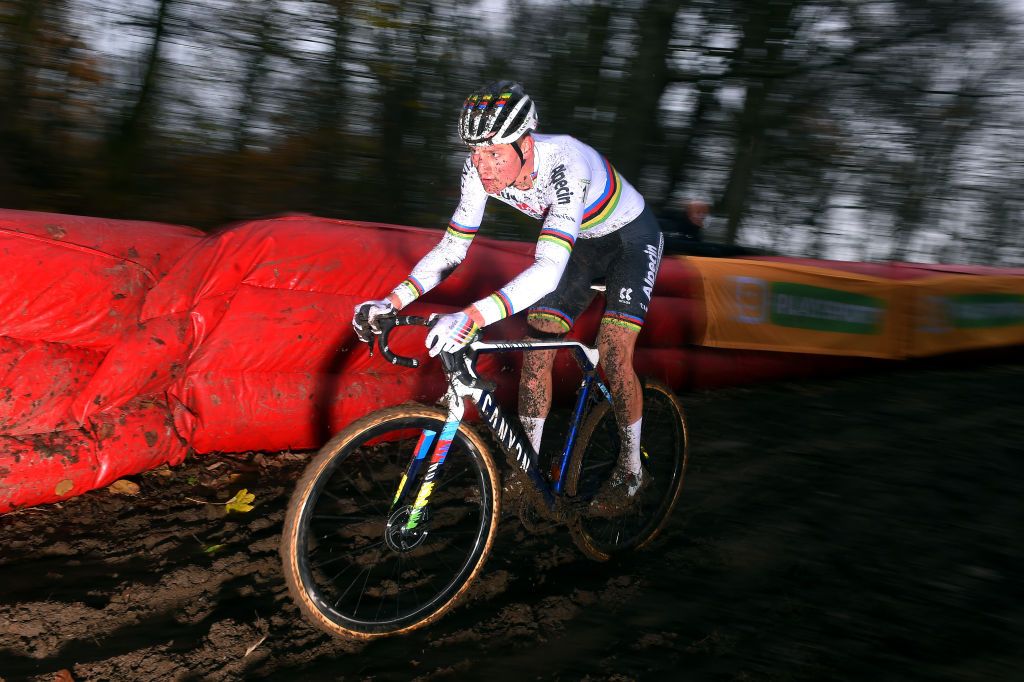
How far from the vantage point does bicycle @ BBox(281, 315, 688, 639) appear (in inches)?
98.3

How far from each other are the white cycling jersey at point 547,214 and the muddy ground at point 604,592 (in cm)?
121

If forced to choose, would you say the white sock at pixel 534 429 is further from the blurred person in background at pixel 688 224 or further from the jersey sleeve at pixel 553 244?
the blurred person in background at pixel 688 224

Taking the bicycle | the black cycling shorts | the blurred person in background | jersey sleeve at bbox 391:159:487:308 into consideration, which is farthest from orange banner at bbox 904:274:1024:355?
jersey sleeve at bbox 391:159:487:308

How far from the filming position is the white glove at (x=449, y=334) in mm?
2449

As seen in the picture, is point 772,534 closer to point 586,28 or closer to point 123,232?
point 123,232

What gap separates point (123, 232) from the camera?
3.72 meters

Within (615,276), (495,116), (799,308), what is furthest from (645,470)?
(799,308)

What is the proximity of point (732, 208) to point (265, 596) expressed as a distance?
11.1m

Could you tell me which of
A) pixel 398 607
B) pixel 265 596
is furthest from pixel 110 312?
pixel 398 607

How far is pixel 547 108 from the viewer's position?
384 inches

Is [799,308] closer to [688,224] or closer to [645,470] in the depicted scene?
[688,224]

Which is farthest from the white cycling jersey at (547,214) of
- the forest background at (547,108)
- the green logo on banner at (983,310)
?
the green logo on banner at (983,310)

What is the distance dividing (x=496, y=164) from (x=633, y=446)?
1438 millimetres

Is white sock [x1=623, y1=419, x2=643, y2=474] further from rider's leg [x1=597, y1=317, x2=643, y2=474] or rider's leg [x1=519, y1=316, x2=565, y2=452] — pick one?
rider's leg [x1=519, y1=316, x2=565, y2=452]
